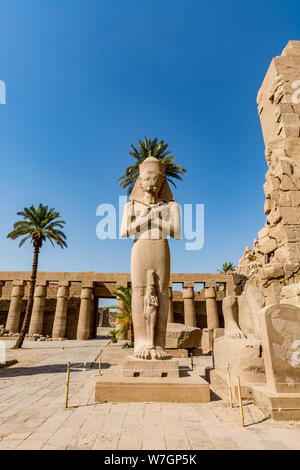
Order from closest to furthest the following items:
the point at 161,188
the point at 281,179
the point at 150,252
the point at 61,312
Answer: the point at 150,252, the point at 161,188, the point at 281,179, the point at 61,312

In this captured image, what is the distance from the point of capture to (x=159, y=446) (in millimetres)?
2146

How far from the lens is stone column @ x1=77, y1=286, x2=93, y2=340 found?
24500 millimetres

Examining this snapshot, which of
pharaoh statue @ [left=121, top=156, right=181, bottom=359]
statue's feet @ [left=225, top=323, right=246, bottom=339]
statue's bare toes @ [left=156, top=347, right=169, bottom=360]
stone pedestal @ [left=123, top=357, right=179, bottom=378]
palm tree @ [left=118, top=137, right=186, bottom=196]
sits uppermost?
palm tree @ [left=118, top=137, right=186, bottom=196]

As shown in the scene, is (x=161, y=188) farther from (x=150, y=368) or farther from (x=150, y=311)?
(x=150, y=368)

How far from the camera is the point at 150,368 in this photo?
161 inches

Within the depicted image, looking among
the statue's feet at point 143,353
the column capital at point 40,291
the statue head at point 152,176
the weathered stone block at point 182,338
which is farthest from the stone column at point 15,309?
the statue head at point 152,176

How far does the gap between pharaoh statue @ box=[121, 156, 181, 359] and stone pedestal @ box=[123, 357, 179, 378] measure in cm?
12

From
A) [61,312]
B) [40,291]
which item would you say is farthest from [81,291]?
[40,291]

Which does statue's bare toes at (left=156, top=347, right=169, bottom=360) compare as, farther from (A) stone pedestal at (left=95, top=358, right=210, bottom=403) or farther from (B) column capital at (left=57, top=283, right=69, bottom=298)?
(B) column capital at (left=57, top=283, right=69, bottom=298)

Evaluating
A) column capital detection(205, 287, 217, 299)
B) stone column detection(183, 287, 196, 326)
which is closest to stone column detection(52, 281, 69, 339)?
stone column detection(183, 287, 196, 326)

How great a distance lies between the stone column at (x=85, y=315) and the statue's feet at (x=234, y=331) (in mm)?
22473

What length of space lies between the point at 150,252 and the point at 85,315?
22555mm

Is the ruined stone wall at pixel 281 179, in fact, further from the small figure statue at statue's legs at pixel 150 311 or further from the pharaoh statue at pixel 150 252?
the small figure statue at statue's legs at pixel 150 311

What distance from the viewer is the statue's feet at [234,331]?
4531mm
